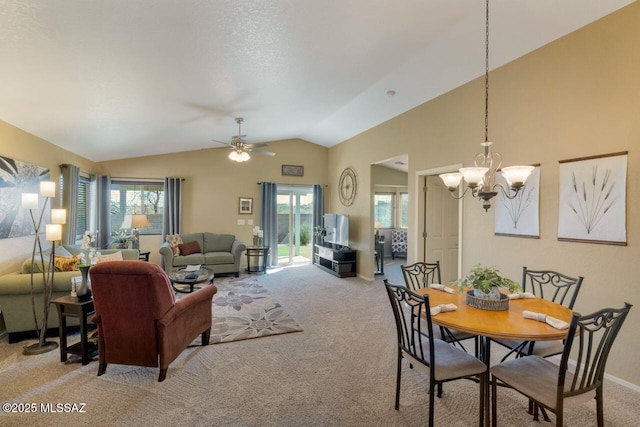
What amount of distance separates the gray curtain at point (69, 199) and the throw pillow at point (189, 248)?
185 cm

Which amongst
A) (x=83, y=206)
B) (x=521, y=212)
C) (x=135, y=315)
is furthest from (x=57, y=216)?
(x=521, y=212)

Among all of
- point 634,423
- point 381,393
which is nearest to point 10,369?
point 381,393

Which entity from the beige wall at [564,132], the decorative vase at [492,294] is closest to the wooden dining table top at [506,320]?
the decorative vase at [492,294]

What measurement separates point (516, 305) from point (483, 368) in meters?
0.62

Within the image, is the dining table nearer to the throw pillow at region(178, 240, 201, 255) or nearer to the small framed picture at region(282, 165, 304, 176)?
the throw pillow at region(178, 240, 201, 255)

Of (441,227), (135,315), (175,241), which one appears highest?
(441,227)

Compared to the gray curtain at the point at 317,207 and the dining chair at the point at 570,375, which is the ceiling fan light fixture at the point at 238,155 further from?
the dining chair at the point at 570,375

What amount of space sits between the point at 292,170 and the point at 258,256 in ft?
8.13

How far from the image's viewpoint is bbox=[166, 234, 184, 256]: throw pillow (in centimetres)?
638

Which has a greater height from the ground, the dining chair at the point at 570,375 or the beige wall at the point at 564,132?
the beige wall at the point at 564,132

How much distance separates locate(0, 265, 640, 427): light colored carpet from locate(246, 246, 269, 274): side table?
12.3ft

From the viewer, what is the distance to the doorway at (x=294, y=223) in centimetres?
817

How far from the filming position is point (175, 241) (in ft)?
21.6

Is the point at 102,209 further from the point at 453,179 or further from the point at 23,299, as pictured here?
the point at 453,179
